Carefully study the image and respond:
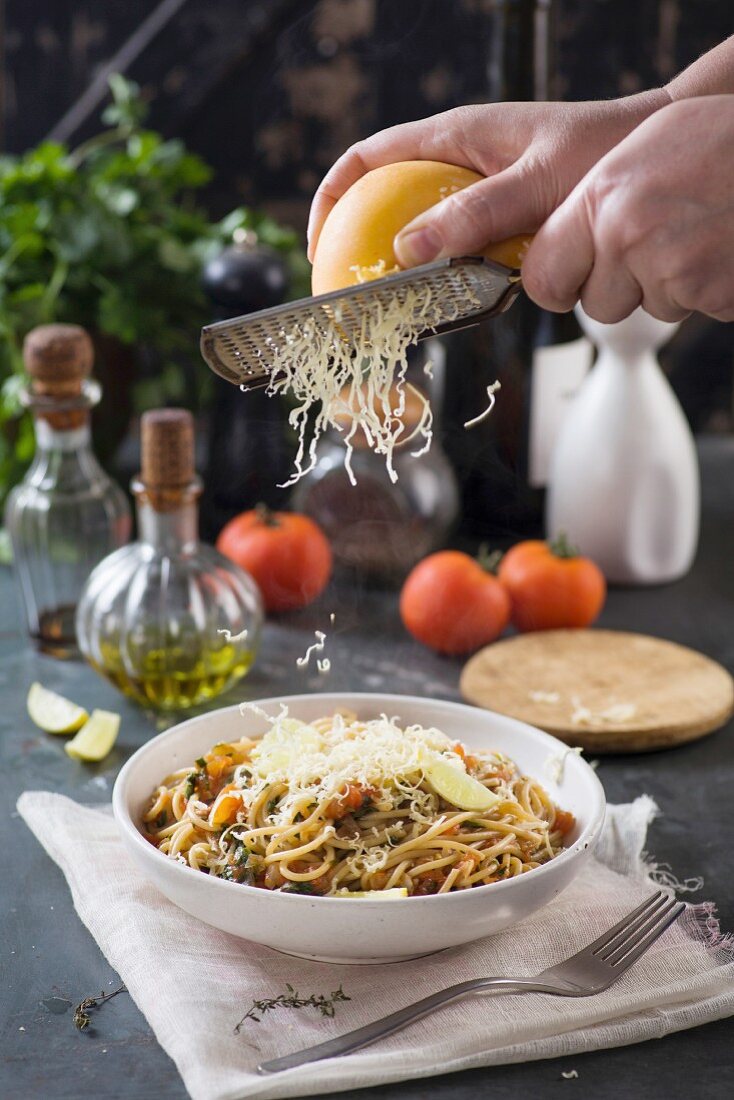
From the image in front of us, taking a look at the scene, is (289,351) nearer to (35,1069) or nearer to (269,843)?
(269,843)

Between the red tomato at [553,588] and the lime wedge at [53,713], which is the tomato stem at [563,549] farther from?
the lime wedge at [53,713]

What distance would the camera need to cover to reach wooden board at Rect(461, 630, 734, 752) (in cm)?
158

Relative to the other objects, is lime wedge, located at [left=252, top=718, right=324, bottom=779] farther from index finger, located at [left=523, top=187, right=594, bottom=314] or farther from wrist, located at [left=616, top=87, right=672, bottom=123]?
wrist, located at [left=616, top=87, right=672, bottom=123]

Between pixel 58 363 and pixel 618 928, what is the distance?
43.0 inches

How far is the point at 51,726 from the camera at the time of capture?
162 centimetres

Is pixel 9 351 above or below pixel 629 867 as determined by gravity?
above

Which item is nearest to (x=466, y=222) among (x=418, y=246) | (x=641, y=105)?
(x=418, y=246)

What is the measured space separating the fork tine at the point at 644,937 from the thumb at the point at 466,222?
608 millimetres

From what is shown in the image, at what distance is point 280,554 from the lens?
2010 millimetres

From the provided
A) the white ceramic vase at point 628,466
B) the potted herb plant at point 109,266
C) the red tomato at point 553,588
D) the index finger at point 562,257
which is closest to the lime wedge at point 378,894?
the index finger at point 562,257

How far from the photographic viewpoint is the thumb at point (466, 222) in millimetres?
1028

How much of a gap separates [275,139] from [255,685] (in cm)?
184

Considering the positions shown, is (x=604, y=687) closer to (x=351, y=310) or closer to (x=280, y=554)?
(x=280, y=554)

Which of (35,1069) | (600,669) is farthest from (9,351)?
(35,1069)
